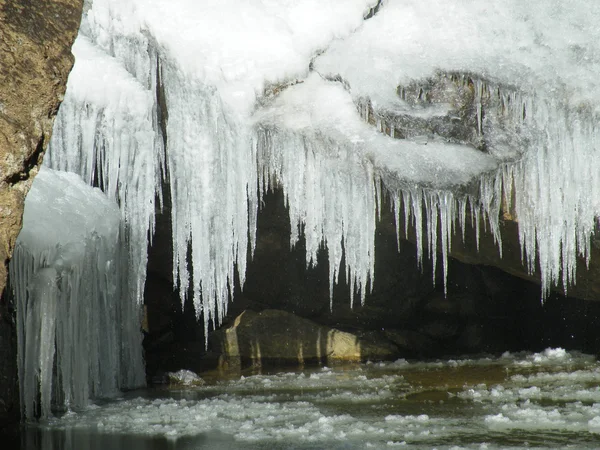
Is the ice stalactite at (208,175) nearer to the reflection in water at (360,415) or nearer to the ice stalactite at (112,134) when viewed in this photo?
the ice stalactite at (112,134)

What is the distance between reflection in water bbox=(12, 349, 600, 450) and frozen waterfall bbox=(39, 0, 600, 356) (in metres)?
1.13

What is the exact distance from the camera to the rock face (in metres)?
3.49

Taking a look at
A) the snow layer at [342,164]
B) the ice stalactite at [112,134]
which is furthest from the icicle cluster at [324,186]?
the ice stalactite at [112,134]

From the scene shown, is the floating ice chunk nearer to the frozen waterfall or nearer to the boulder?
the boulder

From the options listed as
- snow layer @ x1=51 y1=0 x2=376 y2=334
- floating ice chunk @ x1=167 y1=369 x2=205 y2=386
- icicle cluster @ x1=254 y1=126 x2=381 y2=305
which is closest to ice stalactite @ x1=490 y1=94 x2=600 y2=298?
icicle cluster @ x1=254 y1=126 x2=381 y2=305

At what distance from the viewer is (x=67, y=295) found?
6.02 metres

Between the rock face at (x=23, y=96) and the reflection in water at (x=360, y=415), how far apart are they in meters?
1.04

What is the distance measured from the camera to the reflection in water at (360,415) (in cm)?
400

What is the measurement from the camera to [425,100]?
587 cm

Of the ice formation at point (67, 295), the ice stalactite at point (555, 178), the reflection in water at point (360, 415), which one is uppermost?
the ice stalactite at point (555, 178)

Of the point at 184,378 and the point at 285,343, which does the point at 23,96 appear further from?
the point at 285,343

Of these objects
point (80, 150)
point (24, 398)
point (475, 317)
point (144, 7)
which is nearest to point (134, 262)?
point (80, 150)

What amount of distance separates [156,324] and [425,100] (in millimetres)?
6051

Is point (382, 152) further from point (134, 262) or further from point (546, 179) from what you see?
point (134, 262)
